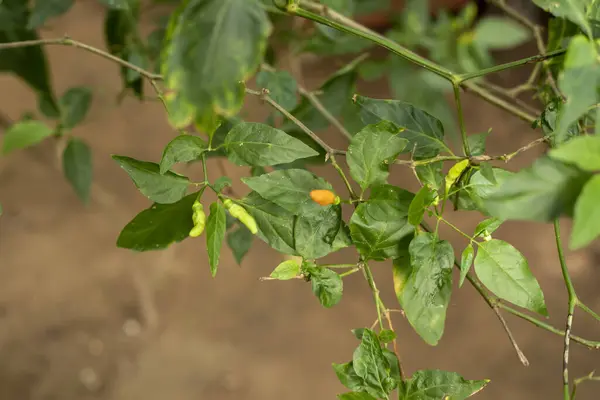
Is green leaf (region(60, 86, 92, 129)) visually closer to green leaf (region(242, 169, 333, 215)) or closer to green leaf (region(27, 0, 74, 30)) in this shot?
green leaf (region(27, 0, 74, 30))

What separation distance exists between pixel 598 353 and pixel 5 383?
1.63 metres

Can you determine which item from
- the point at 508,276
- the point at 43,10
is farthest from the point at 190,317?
the point at 508,276

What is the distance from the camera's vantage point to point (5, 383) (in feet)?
4.80

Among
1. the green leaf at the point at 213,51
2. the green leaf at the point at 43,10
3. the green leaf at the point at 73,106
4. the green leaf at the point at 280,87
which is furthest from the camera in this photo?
the green leaf at the point at 73,106

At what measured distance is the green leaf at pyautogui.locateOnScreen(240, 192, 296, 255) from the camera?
0.58 m

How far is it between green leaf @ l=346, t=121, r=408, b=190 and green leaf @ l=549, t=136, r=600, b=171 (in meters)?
0.19

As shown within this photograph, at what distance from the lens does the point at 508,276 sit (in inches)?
20.9

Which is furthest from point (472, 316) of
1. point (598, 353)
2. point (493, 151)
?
point (493, 151)

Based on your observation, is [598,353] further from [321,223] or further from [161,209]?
[161,209]

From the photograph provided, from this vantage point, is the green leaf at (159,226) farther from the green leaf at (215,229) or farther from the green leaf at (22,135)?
the green leaf at (22,135)

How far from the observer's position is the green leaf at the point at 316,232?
57 centimetres

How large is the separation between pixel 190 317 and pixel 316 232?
1049 mm

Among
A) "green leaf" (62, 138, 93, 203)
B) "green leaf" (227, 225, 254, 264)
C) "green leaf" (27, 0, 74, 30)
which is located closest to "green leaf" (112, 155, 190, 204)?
"green leaf" (227, 225, 254, 264)

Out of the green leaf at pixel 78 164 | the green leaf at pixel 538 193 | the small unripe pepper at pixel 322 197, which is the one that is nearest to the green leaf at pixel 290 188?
the small unripe pepper at pixel 322 197
